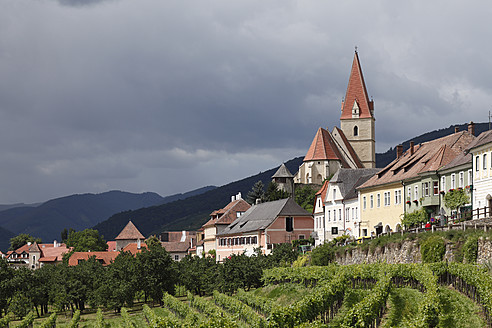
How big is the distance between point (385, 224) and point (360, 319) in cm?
3961

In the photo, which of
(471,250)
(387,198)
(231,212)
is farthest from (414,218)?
(231,212)

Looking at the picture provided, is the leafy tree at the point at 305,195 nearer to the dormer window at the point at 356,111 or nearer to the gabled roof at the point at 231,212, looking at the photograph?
the gabled roof at the point at 231,212

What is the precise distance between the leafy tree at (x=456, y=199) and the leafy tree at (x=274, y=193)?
59.1m

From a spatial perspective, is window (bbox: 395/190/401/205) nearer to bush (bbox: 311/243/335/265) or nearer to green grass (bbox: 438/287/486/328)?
bush (bbox: 311/243/335/265)

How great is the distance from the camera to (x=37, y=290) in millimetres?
71938

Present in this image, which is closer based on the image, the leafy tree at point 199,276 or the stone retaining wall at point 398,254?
the stone retaining wall at point 398,254

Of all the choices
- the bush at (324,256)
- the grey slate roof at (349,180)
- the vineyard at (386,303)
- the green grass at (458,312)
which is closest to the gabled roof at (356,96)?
the grey slate roof at (349,180)

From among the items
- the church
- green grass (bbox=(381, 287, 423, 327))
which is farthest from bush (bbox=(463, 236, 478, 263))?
the church

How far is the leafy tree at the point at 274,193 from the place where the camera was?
10911 centimetres

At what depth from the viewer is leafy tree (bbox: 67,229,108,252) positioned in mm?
160750

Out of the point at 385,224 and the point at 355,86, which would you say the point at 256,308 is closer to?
the point at 385,224

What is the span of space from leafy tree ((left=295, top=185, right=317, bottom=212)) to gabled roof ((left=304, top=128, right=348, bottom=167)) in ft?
29.7

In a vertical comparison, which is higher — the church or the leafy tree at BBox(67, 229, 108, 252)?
the church

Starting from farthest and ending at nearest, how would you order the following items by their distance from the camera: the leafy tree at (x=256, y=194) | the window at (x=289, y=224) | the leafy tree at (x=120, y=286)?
the leafy tree at (x=256, y=194)
the window at (x=289, y=224)
the leafy tree at (x=120, y=286)
